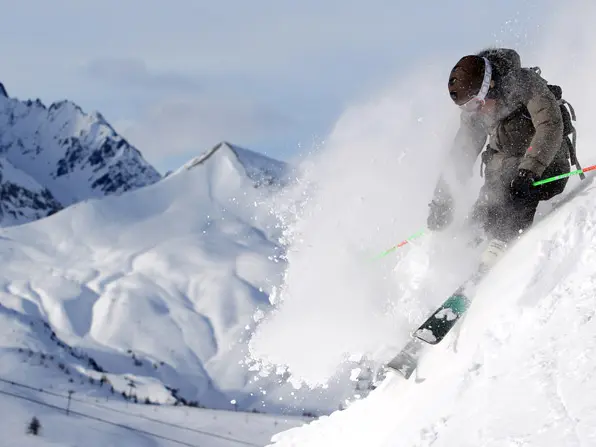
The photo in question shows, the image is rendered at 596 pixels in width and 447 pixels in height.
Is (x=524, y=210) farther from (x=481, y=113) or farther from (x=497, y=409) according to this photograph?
(x=497, y=409)

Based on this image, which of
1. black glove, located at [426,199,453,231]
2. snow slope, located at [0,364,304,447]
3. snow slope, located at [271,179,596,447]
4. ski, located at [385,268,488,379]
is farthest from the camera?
snow slope, located at [0,364,304,447]

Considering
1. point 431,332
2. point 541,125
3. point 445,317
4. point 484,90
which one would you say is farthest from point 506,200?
point 431,332

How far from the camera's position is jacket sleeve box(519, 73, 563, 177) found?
6891 mm

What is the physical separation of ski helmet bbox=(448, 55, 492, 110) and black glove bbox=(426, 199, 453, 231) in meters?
1.71

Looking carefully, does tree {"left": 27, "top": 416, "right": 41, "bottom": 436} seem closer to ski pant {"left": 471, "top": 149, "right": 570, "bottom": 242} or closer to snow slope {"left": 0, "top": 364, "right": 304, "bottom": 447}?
snow slope {"left": 0, "top": 364, "right": 304, "bottom": 447}

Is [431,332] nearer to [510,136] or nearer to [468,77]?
[510,136]

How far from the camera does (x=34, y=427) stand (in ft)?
292

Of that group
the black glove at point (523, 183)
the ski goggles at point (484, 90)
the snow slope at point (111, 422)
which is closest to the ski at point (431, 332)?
the black glove at point (523, 183)

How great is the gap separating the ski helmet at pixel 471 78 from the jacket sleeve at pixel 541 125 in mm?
445

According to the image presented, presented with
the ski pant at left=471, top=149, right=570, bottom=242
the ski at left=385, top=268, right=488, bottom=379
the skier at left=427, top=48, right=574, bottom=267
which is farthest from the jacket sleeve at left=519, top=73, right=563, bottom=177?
the ski at left=385, top=268, right=488, bottom=379

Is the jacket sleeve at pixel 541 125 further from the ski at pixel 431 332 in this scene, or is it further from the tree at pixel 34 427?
the tree at pixel 34 427

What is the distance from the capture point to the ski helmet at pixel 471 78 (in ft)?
23.5

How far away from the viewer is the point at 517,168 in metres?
7.30

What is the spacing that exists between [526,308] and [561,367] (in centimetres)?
86
